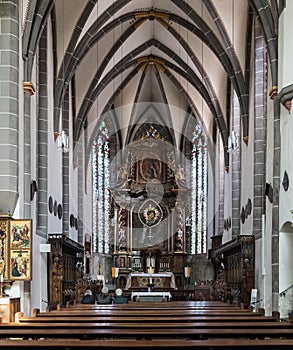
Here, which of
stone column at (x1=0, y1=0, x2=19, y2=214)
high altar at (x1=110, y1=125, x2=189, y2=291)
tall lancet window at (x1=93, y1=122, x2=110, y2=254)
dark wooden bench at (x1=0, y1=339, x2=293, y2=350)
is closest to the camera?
dark wooden bench at (x1=0, y1=339, x2=293, y2=350)

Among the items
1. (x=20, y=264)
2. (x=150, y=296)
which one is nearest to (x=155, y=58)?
(x=150, y=296)

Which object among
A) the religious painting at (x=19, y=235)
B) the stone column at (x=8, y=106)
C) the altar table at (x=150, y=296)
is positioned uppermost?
the stone column at (x=8, y=106)

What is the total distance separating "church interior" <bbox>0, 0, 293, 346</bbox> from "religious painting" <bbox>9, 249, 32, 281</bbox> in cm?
2

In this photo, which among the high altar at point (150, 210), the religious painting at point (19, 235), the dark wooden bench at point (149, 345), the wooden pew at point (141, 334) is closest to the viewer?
the dark wooden bench at point (149, 345)

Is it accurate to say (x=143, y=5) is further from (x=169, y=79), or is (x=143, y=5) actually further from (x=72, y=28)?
(x=169, y=79)

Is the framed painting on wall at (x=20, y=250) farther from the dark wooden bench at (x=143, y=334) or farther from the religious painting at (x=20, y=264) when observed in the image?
the dark wooden bench at (x=143, y=334)

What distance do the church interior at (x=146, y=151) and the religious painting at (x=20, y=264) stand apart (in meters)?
0.02

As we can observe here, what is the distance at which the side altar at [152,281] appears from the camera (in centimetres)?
3253

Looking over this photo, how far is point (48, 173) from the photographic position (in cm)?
2255

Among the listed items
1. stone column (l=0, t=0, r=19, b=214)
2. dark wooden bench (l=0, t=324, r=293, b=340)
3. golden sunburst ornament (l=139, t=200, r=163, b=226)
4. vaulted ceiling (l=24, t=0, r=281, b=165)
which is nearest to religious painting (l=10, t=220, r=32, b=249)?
stone column (l=0, t=0, r=19, b=214)

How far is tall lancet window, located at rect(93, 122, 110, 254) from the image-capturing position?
35.1 meters

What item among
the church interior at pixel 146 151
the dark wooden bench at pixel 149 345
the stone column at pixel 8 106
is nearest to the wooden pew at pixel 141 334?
the dark wooden bench at pixel 149 345

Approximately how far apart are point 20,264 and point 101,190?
68.5 feet

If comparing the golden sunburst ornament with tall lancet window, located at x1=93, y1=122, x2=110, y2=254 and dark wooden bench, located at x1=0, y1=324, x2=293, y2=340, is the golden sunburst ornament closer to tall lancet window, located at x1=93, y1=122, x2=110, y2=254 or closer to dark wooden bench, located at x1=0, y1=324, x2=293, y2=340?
tall lancet window, located at x1=93, y1=122, x2=110, y2=254
